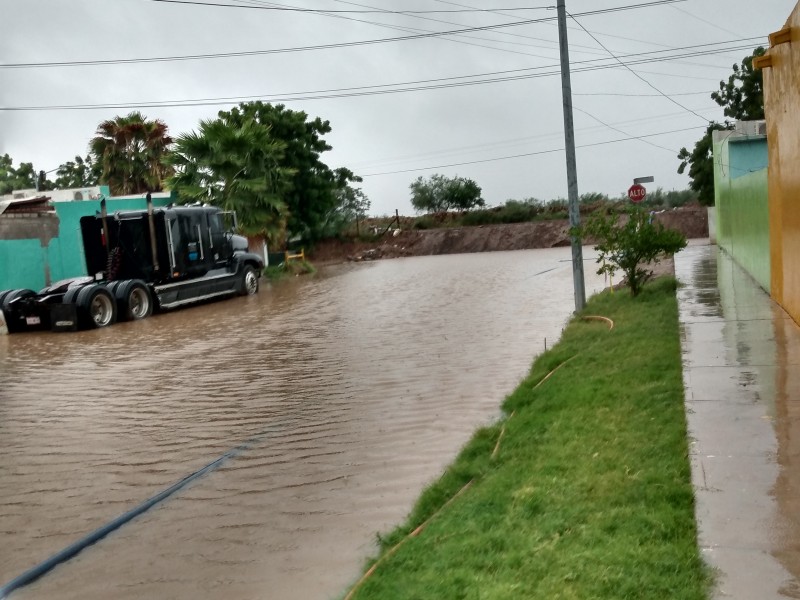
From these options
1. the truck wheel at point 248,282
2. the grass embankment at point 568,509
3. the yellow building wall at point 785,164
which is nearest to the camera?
the grass embankment at point 568,509

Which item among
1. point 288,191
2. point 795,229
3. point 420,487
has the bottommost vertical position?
point 420,487

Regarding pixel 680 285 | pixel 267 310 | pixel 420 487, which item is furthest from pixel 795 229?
pixel 267 310

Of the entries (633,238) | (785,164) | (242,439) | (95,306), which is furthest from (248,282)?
(242,439)

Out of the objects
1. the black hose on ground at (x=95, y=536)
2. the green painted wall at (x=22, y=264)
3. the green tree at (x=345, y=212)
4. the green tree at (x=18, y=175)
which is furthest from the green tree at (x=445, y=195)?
the black hose on ground at (x=95, y=536)

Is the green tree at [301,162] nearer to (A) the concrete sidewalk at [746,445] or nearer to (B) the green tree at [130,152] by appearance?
(B) the green tree at [130,152]

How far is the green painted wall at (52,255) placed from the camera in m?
26.0

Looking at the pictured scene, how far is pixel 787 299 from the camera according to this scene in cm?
1192

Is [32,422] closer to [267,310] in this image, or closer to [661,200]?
[267,310]

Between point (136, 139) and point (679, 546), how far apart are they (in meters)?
40.9

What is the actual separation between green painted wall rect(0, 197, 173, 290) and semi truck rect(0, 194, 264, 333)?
11.8 feet

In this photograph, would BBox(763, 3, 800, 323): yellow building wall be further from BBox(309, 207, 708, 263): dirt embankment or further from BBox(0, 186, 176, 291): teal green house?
BBox(309, 207, 708, 263): dirt embankment

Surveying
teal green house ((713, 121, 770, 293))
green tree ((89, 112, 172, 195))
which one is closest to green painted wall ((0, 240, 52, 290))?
green tree ((89, 112, 172, 195))

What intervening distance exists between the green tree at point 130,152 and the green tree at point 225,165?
21.6 feet

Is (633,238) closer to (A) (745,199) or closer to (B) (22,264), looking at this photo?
(A) (745,199)
